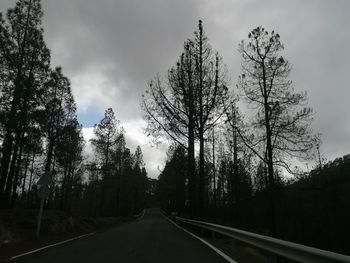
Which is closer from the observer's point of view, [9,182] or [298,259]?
[298,259]

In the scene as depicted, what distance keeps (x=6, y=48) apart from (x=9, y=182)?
8.73m

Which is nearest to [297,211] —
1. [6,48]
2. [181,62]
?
[181,62]

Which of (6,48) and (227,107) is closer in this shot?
(6,48)

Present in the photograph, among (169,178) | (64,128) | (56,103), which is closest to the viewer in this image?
(56,103)

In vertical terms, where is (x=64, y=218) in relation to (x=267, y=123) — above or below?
below

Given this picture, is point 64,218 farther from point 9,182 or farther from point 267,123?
point 267,123

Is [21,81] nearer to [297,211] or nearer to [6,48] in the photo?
[6,48]

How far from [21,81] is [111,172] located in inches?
1341

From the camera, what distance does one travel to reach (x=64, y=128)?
Result: 3572 centimetres

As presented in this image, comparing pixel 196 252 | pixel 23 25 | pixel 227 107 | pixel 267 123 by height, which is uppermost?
pixel 23 25

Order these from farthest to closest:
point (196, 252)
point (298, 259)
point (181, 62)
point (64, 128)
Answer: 1. point (64, 128)
2. point (181, 62)
3. point (196, 252)
4. point (298, 259)

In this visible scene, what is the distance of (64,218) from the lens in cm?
2502

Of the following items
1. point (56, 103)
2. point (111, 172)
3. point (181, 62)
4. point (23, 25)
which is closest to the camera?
point (23, 25)

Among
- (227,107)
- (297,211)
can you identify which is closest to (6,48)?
(227,107)
